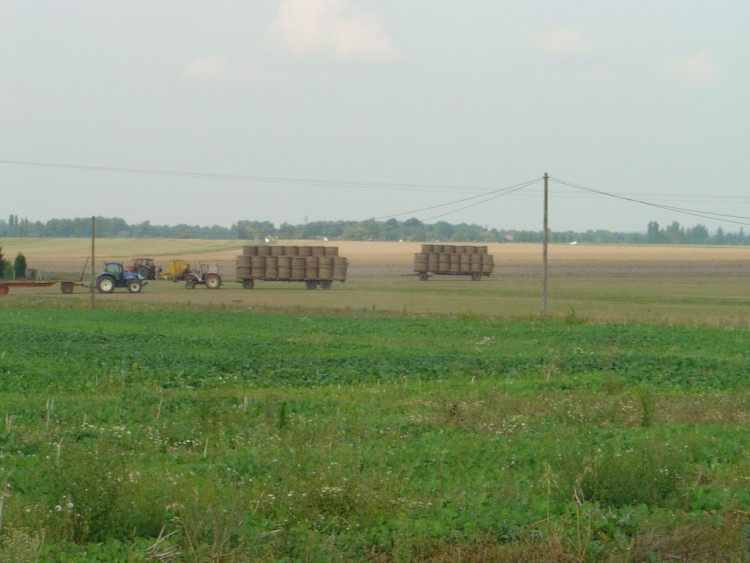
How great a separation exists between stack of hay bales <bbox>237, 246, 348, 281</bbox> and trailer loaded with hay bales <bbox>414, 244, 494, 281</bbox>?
9351 millimetres

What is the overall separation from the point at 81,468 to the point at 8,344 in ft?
51.8

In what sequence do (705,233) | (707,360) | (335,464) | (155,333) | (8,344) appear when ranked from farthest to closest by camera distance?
(705,233), (155,333), (8,344), (707,360), (335,464)

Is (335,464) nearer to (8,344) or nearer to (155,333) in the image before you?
(8,344)

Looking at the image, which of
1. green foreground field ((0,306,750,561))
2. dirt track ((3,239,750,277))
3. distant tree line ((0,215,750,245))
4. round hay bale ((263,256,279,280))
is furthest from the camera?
distant tree line ((0,215,750,245))

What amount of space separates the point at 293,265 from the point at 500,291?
12098 mm

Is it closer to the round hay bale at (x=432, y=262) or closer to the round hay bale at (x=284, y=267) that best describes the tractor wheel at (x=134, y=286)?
the round hay bale at (x=284, y=267)

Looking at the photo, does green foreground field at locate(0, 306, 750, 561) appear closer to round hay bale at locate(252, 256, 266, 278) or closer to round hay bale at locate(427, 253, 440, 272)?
round hay bale at locate(252, 256, 266, 278)

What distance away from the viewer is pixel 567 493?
827cm

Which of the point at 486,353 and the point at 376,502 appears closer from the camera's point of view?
the point at 376,502

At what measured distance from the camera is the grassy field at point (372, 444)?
701cm

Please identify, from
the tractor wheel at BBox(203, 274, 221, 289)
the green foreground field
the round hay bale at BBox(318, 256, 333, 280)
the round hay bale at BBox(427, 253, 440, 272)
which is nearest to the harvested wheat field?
the round hay bale at BBox(427, 253, 440, 272)

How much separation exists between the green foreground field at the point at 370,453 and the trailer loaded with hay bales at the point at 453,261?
129 feet

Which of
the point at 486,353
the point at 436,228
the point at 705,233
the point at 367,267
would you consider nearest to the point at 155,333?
the point at 486,353

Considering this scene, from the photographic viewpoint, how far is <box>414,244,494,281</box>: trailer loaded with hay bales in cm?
6219
